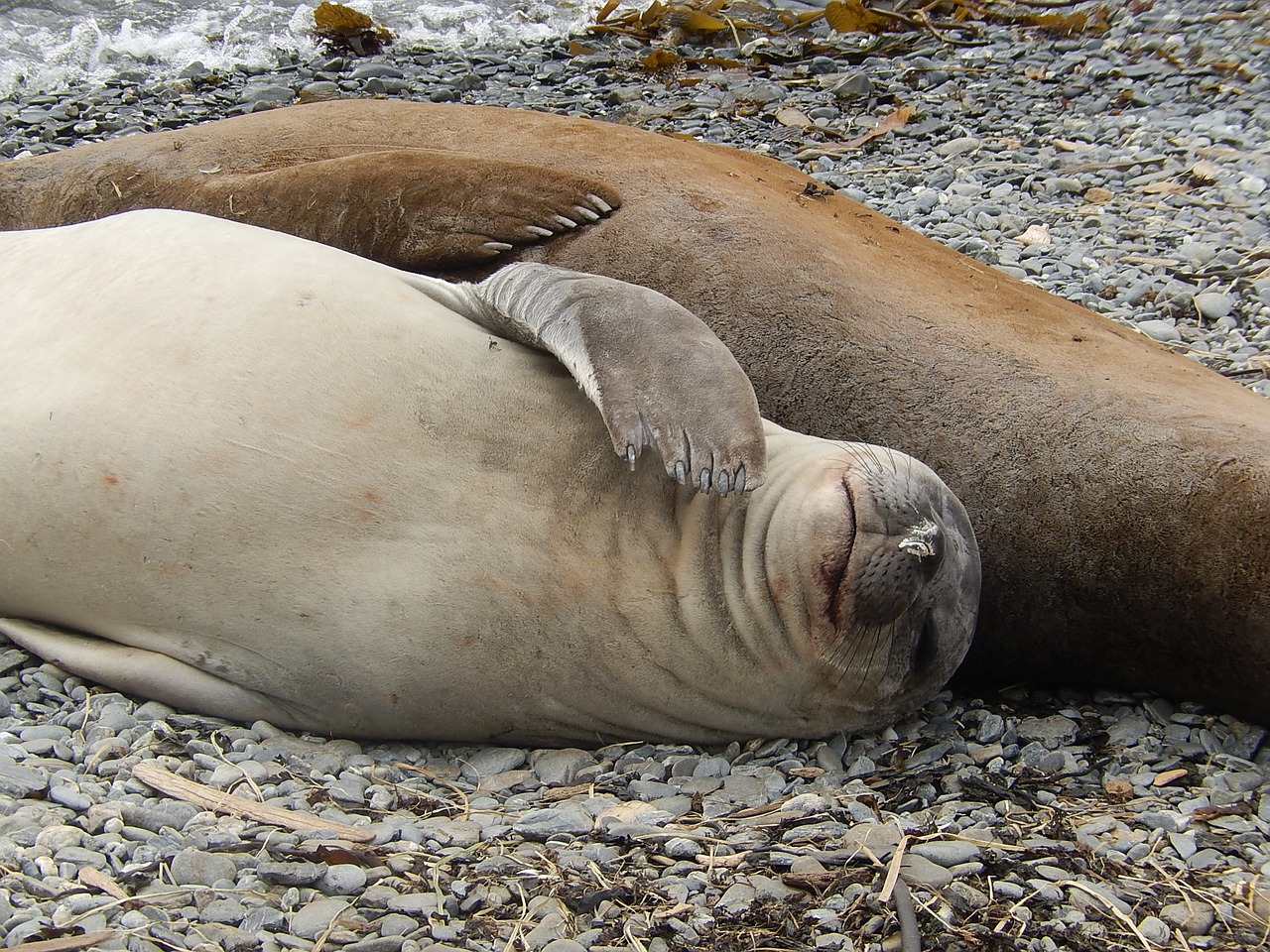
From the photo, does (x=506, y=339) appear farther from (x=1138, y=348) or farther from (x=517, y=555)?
(x=1138, y=348)

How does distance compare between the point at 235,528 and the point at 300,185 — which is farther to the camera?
the point at 300,185

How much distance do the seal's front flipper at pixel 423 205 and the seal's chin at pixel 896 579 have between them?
4.51ft

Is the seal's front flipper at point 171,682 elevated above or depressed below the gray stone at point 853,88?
below

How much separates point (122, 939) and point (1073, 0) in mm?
9218

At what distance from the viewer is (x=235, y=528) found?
3.13m

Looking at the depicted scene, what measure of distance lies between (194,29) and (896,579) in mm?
9087

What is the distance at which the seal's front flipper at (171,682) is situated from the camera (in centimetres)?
319

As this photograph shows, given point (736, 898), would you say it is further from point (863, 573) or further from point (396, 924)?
point (863, 573)

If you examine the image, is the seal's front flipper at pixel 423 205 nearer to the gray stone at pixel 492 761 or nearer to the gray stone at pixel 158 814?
the gray stone at pixel 492 761

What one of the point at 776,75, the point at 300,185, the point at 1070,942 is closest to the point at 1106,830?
the point at 1070,942

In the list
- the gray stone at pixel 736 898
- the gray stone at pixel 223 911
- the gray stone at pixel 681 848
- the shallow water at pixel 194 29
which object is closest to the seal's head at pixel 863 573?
the gray stone at pixel 681 848

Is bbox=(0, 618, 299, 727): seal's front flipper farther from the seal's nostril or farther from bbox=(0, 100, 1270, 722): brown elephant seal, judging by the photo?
bbox=(0, 100, 1270, 722): brown elephant seal

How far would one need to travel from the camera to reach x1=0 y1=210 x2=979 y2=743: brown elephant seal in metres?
3.11

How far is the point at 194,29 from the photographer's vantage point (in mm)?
10383
